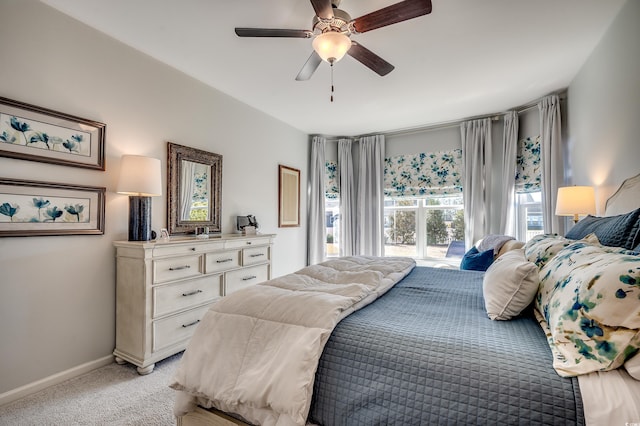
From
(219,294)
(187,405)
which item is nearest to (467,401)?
(187,405)

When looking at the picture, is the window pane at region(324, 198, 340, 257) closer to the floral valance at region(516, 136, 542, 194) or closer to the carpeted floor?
the floral valance at region(516, 136, 542, 194)

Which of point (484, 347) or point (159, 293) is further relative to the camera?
point (159, 293)

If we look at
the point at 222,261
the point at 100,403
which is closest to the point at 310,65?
the point at 222,261

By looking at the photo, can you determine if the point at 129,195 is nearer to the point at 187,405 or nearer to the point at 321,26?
the point at 187,405

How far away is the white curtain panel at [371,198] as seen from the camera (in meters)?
4.78

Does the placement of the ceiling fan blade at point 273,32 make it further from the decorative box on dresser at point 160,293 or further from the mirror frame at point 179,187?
the decorative box on dresser at point 160,293

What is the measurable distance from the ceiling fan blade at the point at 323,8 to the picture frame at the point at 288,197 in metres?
2.70

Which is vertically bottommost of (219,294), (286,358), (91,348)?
(91,348)

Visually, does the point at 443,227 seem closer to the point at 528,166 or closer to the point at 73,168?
the point at 528,166

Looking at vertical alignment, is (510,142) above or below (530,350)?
above

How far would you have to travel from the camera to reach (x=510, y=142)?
12.6ft

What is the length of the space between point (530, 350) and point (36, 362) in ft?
9.32

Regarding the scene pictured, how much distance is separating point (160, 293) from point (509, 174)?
415cm

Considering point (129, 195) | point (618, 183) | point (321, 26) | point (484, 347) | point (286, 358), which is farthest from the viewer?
point (129, 195)
